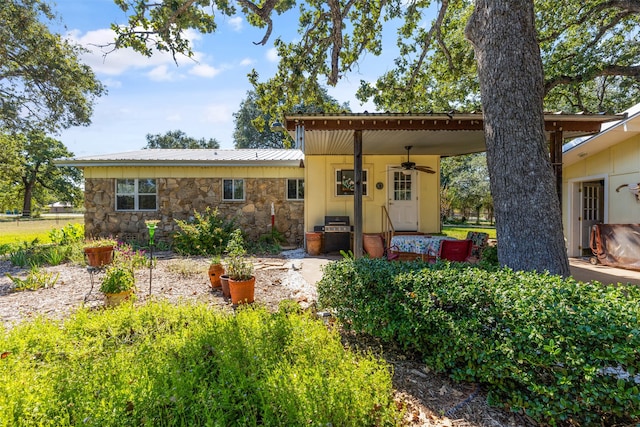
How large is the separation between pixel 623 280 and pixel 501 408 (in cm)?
545

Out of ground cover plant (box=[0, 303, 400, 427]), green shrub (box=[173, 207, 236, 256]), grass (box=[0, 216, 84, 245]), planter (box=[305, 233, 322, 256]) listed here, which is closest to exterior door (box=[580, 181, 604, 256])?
planter (box=[305, 233, 322, 256])

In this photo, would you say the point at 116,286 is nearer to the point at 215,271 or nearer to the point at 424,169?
the point at 215,271

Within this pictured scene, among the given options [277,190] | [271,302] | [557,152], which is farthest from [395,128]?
[277,190]

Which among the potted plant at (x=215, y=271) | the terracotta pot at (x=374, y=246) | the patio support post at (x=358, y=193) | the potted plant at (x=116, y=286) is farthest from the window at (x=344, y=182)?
the potted plant at (x=116, y=286)

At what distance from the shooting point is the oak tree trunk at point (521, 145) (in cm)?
322

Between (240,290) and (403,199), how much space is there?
21.6 ft

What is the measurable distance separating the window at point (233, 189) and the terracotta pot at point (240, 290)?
614 cm

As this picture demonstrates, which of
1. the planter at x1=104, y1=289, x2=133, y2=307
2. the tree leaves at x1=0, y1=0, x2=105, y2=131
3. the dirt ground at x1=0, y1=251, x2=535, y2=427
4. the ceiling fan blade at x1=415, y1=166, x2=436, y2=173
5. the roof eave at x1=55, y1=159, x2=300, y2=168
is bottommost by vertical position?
the dirt ground at x1=0, y1=251, x2=535, y2=427

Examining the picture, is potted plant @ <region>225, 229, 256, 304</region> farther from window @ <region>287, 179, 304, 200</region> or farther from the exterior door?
the exterior door

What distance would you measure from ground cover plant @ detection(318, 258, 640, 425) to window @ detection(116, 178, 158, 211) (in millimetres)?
9058

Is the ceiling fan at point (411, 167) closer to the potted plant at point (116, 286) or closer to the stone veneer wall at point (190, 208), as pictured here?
the stone veneer wall at point (190, 208)

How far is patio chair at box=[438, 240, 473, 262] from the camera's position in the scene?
560cm

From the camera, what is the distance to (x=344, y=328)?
3.26 meters

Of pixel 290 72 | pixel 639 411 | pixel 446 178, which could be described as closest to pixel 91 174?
pixel 290 72
